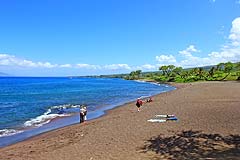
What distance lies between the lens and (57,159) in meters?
13.6

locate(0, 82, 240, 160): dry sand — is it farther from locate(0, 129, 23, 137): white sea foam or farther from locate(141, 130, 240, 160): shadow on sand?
locate(0, 129, 23, 137): white sea foam

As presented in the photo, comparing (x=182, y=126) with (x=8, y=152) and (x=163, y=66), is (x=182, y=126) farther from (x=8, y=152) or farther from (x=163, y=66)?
(x=163, y=66)

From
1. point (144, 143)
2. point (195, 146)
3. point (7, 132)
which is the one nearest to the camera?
point (195, 146)

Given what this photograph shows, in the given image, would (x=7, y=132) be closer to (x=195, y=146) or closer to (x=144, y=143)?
(x=144, y=143)

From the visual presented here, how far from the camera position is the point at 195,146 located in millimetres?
14523

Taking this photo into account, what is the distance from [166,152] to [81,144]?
5.35 m

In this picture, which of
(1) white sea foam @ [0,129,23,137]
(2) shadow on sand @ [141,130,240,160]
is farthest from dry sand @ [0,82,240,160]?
(1) white sea foam @ [0,129,23,137]

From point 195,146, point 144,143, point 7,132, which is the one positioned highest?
point 195,146

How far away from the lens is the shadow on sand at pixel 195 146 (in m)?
12.9

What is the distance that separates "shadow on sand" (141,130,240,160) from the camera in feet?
42.4

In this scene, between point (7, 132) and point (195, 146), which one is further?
point (7, 132)

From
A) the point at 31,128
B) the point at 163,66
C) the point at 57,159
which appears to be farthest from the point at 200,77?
the point at 57,159

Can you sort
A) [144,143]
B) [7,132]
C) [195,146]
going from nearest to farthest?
[195,146] < [144,143] < [7,132]

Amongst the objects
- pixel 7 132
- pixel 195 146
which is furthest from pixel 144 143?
pixel 7 132
